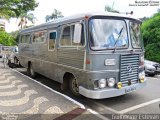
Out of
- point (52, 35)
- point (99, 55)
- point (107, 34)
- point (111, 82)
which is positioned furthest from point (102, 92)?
point (52, 35)

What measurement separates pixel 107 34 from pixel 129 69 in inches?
50.0

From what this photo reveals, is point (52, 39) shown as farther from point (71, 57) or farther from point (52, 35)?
point (71, 57)

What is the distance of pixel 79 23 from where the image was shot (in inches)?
296

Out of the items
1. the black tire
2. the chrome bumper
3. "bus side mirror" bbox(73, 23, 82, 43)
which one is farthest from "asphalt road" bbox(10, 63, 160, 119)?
"bus side mirror" bbox(73, 23, 82, 43)

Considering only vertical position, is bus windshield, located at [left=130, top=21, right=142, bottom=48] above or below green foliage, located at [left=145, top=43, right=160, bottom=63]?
above

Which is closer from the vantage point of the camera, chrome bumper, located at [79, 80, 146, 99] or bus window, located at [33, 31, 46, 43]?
chrome bumper, located at [79, 80, 146, 99]

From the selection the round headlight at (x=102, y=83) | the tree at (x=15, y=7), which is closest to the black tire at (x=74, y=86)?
the round headlight at (x=102, y=83)

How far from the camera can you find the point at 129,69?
7.63 meters

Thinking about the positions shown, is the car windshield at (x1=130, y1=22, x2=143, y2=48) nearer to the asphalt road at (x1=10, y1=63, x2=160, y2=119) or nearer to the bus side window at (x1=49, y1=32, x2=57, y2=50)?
the asphalt road at (x1=10, y1=63, x2=160, y2=119)

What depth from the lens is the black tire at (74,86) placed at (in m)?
8.11

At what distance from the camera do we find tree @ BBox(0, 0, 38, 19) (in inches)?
752

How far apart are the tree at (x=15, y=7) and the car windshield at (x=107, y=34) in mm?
13359

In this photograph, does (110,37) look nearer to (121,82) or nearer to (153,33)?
(121,82)

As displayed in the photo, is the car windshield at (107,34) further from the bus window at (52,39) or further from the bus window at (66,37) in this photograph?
the bus window at (52,39)
